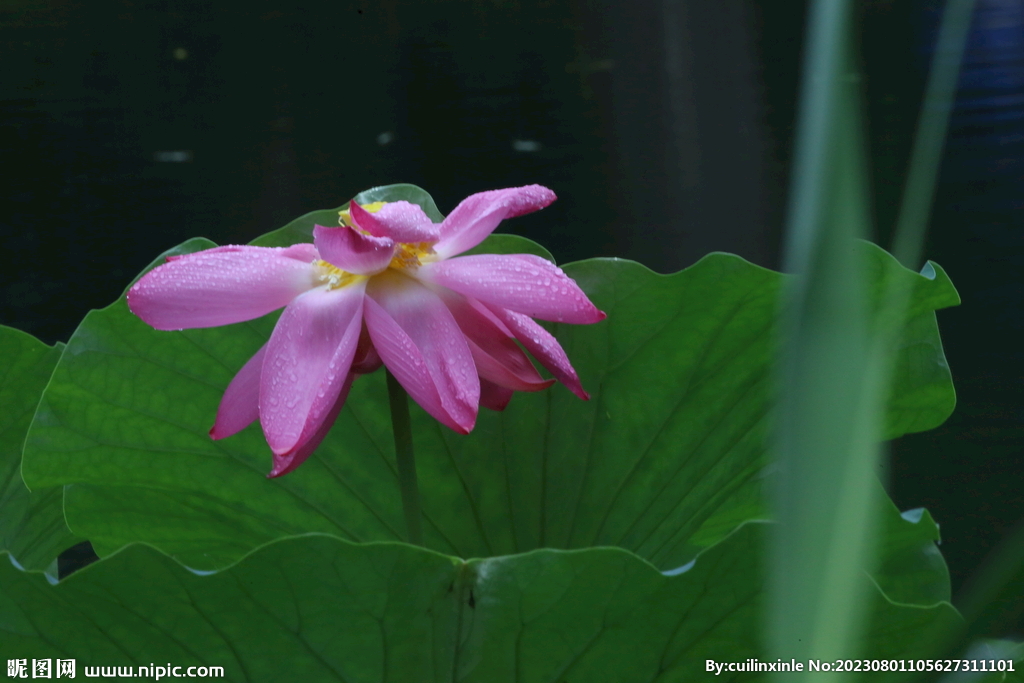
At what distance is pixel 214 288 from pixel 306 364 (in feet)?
0.10

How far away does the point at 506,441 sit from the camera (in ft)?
1.07

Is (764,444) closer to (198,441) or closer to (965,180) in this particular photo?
(198,441)

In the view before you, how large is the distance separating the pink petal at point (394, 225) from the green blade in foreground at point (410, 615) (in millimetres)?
72

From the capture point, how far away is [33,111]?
2.20 m

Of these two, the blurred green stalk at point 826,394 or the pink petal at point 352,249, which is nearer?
the blurred green stalk at point 826,394

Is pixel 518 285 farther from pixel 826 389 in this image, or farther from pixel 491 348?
pixel 826 389

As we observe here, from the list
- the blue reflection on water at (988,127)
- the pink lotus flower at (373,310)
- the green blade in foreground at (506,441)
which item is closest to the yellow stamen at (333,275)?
the pink lotus flower at (373,310)

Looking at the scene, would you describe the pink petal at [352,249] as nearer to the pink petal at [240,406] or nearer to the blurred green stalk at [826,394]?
the pink petal at [240,406]

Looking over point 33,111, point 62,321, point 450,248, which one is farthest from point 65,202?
point 450,248

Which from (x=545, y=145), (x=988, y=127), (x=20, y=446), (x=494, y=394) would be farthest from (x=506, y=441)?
(x=545, y=145)

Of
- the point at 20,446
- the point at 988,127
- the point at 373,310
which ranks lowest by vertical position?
the point at 988,127

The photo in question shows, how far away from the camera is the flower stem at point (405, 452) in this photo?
0.76 ft

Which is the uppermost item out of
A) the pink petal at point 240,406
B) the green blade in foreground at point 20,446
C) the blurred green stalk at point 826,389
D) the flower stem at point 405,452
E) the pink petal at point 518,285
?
the blurred green stalk at point 826,389

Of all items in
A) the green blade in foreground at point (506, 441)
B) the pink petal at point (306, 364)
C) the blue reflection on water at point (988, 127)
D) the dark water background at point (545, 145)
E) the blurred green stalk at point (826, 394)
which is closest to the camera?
the blurred green stalk at point (826, 394)
